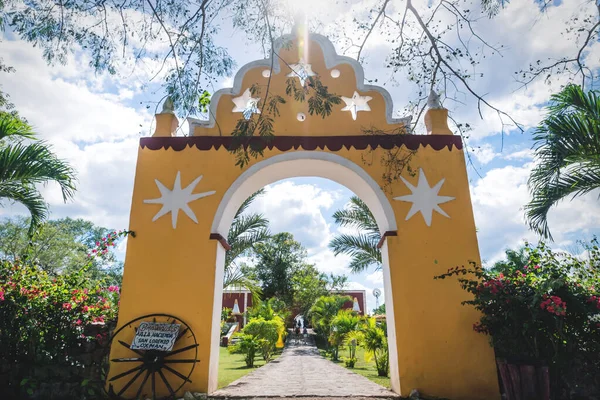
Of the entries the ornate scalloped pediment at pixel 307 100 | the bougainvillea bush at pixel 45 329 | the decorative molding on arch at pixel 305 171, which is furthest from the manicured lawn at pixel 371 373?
the bougainvillea bush at pixel 45 329

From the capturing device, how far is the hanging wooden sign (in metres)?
4.80

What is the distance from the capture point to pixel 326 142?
6.12 m

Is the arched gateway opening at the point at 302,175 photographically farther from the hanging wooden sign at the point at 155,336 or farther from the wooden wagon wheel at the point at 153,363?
the hanging wooden sign at the point at 155,336

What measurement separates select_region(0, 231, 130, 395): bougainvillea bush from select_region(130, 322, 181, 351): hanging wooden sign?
74 centimetres

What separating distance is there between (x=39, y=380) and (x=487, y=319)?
572 centimetres

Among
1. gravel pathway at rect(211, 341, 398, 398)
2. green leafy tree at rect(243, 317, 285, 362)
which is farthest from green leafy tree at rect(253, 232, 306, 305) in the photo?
gravel pathway at rect(211, 341, 398, 398)

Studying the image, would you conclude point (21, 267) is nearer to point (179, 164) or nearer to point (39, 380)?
point (39, 380)

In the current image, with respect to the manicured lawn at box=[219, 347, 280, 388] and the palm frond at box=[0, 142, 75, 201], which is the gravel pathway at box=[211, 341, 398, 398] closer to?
the manicured lawn at box=[219, 347, 280, 388]

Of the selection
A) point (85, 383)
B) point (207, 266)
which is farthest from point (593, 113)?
point (85, 383)

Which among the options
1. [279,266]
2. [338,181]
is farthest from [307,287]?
[338,181]

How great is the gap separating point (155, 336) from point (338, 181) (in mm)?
3737

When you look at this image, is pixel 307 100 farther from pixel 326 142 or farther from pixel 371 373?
pixel 371 373

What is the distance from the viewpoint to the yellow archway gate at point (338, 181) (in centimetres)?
508

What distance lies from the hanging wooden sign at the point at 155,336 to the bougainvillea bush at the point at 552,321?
3.79 m
